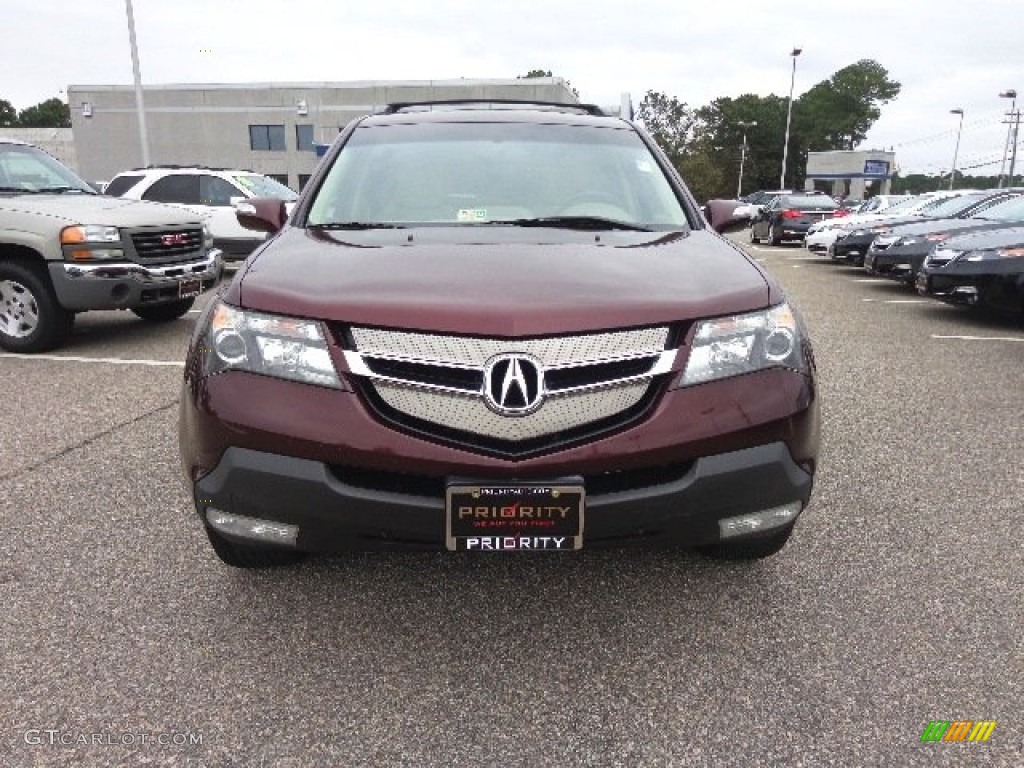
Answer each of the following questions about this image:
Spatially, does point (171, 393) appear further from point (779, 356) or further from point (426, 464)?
point (779, 356)

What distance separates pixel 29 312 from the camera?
6484mm

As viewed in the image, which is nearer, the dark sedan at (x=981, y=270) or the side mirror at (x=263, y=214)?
the side mirror at (x=263, y=214)

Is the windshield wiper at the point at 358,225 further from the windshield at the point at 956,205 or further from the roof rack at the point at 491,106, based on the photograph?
the windshield at the point at 956,205

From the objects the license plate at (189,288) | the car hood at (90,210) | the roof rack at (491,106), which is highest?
the roof rack at (491,106)

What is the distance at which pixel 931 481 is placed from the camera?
379 centimetres

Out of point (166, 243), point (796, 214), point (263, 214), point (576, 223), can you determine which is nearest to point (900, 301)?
point (166, 243)

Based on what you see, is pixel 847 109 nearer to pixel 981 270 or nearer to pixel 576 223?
pixel 981 270

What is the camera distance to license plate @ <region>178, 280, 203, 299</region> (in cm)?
683

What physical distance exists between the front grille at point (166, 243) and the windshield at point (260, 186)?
485 cm

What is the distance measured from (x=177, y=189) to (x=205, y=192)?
1.29 ft

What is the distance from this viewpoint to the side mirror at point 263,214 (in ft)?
11.0

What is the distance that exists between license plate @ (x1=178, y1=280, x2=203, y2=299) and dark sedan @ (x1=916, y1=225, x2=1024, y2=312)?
762cm

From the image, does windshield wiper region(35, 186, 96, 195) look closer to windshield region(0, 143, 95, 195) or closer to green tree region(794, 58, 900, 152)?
windshield region(0, 143, 95, 195)

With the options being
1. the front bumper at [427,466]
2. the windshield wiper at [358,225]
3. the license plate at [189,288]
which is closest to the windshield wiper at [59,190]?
the license plate at [189,288]
